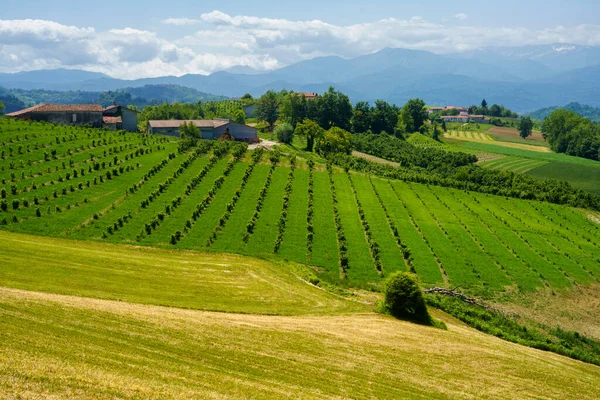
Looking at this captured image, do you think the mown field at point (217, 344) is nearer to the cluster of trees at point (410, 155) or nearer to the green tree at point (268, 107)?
the cluster of trees at point (410, 155)

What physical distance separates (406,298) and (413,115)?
16512 cm

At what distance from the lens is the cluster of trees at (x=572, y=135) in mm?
157250

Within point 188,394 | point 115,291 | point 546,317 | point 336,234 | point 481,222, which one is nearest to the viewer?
point 188,394

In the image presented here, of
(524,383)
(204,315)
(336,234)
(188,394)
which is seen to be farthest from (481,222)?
(188,394)

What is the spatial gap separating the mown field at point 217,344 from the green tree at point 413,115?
518ft

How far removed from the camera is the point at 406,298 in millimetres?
33812

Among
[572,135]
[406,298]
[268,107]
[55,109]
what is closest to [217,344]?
[406,298]

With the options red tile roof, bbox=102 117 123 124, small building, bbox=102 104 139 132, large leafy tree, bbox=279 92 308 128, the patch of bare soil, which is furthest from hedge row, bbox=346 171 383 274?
large leafy tree, bbox=279 92 308 128

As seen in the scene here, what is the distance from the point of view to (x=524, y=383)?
24.4 m

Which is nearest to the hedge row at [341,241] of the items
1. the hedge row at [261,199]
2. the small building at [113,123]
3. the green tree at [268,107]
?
the hedge row at [261,199]

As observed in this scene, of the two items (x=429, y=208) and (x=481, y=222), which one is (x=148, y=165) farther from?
(x=481, y=222)

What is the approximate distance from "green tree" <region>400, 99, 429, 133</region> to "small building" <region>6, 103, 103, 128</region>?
115m

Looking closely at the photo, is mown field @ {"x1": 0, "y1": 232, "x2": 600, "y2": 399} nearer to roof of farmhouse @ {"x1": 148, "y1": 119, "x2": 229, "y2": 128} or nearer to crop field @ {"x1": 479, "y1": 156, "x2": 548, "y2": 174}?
roof of farmhouse @ {"x1": 148, "y1": 119, "x2": 229, "y2": 128}

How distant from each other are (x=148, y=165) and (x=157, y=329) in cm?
5564
